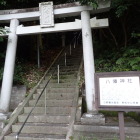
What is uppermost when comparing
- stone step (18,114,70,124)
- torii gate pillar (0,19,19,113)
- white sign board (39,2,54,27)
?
white sign board (39,2,54,27)

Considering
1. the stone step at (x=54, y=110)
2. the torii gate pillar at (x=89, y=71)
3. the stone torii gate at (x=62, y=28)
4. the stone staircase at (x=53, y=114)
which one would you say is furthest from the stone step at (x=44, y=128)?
the stone torii gate at (x=62, y=28)

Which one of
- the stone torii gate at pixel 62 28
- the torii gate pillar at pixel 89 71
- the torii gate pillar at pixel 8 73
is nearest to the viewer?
the torii gate pillar at pixel 89 71

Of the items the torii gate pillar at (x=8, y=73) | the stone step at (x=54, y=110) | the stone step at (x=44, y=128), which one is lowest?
the stone step at (x=44, y=128)

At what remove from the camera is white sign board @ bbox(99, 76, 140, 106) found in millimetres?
3254

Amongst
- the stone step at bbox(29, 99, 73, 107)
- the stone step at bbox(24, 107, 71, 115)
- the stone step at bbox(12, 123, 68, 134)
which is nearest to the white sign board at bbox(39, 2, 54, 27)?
the stone step at bbox(29, 99, 73, 107)

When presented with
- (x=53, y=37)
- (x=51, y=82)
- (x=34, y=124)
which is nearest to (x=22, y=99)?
(x=51, y=82)

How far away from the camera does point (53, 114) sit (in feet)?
19.2

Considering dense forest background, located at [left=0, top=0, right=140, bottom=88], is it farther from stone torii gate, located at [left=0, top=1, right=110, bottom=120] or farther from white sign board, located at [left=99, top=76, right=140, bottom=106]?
white sign board, located at [left=99, top=76, right=140, bottom=106]

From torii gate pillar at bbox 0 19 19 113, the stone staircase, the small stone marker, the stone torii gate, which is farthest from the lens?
torii gate pillar at bbox 0 19 19 113

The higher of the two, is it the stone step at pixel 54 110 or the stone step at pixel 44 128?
the stone step at pixel 54 110

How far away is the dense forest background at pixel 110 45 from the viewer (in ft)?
21.6

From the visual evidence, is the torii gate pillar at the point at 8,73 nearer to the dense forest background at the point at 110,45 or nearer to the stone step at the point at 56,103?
the dense forest background at the point at 110,45

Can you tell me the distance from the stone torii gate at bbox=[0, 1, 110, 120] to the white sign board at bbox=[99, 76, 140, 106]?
7.23 feet

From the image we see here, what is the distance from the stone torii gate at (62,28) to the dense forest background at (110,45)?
1.39 ft
